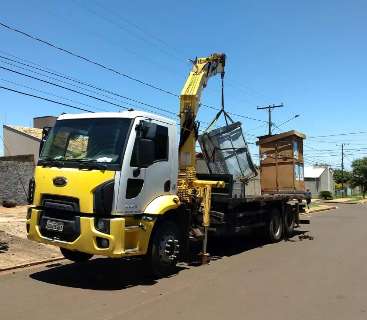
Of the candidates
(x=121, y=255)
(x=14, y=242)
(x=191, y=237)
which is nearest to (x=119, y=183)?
(x=121, y=255)

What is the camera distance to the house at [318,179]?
91812 mm

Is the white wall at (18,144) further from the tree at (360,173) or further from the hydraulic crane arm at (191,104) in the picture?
the tree at (360,173)

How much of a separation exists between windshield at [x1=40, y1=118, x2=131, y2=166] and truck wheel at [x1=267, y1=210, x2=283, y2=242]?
24.4ft

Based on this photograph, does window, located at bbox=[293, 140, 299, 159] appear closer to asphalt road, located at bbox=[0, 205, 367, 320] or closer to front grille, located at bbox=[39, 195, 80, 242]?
asphalt road, located at bbox=[0, 205, 367, 320]

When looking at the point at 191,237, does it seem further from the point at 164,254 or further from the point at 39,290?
the point at 39,290

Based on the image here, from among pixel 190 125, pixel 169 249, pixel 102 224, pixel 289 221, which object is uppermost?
pixel 190 125

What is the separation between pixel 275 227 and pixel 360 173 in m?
80.1

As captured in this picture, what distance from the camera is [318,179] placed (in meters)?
93.4

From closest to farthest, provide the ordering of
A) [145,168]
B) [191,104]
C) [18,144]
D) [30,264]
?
[145,168], [30,264], [191,104], [18,144]

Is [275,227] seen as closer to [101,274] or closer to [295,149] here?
[295,149]

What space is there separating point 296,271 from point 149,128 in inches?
160

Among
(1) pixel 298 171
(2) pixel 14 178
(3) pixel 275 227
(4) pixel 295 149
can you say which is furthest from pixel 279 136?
(2) pixel 14 178

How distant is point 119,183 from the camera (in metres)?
8.91

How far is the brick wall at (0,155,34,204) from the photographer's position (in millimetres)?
23484
